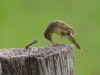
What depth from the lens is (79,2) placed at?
53.1 ft

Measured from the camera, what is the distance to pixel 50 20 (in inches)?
551

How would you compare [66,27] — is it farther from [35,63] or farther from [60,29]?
[35,63]

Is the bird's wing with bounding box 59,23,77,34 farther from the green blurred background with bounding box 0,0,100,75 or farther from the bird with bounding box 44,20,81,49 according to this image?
the green blurred background with bounding box 0,0,100,75

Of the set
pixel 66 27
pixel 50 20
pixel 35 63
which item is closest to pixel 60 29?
pixel 66 27

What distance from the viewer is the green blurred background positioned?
40.1 ft

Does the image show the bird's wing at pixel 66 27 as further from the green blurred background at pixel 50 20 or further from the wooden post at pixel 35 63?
the green blurred background at pixel 50 20

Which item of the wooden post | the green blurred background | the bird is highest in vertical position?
the green blurred background

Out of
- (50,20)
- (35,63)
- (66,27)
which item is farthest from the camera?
(50,20)

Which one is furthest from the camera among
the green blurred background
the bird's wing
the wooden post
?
the green blurred background

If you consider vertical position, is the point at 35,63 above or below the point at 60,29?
below

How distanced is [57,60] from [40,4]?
10517 mm

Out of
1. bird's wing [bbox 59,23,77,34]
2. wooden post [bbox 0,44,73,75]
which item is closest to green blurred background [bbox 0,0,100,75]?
bird's wing [bbox 59,23,77,34]

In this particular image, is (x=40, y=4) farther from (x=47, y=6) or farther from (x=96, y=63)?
(x=96, y=63)

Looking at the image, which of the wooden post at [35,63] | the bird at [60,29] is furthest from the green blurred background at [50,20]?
the wooden post at [35,63]
